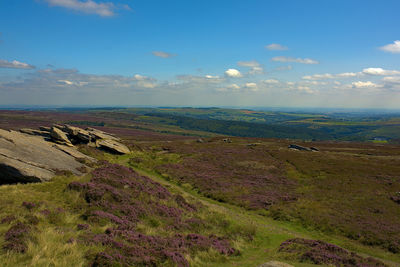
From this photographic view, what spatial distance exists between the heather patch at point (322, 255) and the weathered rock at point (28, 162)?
2175 centimetres

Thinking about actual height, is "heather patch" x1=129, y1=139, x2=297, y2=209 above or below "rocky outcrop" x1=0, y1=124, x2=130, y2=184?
below

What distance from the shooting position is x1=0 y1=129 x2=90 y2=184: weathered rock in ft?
61.0

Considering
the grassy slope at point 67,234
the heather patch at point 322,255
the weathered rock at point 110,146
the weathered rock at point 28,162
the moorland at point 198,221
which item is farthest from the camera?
the weathered rock at point 110,146

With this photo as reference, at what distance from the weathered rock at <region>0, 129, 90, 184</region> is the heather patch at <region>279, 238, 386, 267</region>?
71.4 ft

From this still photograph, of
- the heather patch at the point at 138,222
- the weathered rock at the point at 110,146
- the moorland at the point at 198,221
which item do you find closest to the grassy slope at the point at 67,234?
the moorland at the point at 198,221

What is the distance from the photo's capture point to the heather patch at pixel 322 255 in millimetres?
14648

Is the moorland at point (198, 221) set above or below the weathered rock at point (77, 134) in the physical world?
below

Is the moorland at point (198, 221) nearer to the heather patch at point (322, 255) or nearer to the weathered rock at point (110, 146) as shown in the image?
the heather patch at point (322, 255)

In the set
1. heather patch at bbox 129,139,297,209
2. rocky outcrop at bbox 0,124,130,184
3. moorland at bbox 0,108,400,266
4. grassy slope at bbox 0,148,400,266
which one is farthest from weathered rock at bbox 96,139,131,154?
→ grassy slope at bbox 0,148,400,266

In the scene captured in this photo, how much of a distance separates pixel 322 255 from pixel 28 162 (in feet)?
87.8

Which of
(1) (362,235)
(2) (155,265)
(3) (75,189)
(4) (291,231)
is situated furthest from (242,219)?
(3) (75,189)

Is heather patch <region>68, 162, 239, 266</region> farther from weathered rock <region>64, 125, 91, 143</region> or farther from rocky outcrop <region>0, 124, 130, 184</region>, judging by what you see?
weathered rock <region>64, 125, 91, 143</region>

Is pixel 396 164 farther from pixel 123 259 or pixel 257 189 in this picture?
pixel 123 259

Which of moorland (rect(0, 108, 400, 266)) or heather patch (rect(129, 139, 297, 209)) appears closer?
moorland (rect(0, 108, 400, 266))
